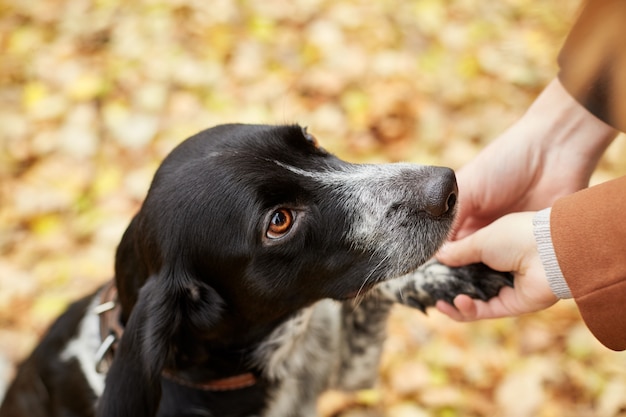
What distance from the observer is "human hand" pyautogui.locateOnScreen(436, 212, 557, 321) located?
2498mm

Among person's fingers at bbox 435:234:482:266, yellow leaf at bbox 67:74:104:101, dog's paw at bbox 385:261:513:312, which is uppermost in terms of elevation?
yellow leaf at bbox 67:74:104:101

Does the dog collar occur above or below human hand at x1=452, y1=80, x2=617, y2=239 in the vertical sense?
below

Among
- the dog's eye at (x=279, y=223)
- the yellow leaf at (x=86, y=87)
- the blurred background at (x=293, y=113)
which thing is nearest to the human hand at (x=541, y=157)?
the dog's eye at (x=279, y=223)

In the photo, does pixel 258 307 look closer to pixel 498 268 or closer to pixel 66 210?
pixel 498 268

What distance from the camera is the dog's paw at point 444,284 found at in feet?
9.14

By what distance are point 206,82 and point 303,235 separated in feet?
11.0

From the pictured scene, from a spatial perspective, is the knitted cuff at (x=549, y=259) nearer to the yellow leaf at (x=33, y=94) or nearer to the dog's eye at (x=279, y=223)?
the dog's eye at (x=279, y=223)

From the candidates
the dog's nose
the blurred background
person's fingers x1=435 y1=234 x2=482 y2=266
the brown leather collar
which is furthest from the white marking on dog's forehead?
the blurred background

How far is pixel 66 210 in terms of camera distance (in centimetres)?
493

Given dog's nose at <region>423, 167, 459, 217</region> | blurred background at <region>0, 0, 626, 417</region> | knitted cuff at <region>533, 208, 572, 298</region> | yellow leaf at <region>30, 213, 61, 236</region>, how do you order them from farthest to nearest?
yellow leaf at <region>30, 213, 61, 236</region> → blurred background at <region>0, 0, 626, 417</region> → dog's nose at <region>423, 167, 459, 217</region> → knitted cuff at <region>533, 208, 572, 298</region>

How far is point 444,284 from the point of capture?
9.55 feet

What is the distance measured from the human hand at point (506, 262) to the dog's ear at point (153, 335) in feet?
3.42

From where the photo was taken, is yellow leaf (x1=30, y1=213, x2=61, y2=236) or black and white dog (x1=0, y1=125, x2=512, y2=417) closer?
black and white dog (x1=0, y1=125, x2=512, y2=417)

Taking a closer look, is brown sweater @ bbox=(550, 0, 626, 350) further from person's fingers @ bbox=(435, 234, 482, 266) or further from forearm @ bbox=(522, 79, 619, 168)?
forearm @ bbox=(522, 79, 619, 168)
